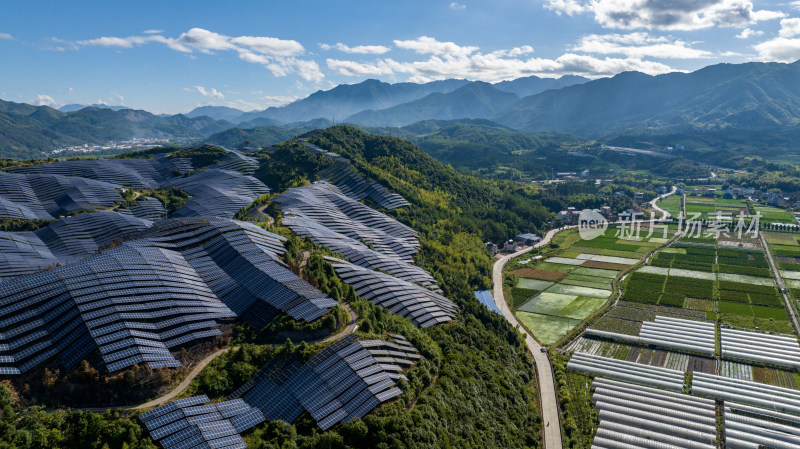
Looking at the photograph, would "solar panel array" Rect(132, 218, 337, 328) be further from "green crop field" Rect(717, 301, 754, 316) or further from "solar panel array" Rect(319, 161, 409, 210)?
"green crop field" Rect(717, 301, 754, 316)

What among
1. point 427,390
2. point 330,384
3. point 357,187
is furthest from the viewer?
point 357,187

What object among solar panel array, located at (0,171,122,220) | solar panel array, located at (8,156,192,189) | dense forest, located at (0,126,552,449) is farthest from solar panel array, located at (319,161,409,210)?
solar panel array, located at (0,171,122,220)

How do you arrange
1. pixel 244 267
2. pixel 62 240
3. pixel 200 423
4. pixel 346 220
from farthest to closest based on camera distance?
pixel 346 220 → pixel 62 240 → pixel 244 267 → pixel 200 423

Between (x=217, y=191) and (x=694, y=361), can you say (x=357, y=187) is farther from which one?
(x=694, y=361)

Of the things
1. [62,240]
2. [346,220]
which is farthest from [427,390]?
[62,240]

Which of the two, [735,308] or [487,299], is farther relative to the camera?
[487,299]

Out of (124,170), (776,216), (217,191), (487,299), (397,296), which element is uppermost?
(124,170)

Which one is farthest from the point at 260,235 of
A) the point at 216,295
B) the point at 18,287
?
the point at 18,287
